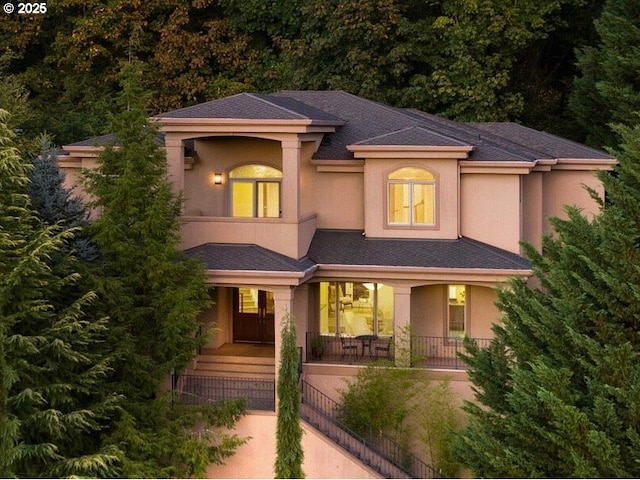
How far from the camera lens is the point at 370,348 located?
2691 centimetres

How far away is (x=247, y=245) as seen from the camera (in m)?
25.8

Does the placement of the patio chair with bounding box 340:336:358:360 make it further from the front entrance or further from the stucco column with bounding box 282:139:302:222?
the stucco column with bounding box 282:139:302:222

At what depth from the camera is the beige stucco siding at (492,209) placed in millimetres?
26625

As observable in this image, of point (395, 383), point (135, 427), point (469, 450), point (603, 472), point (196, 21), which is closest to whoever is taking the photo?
point (603, 472)

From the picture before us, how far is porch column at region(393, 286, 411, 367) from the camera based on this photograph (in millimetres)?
25281

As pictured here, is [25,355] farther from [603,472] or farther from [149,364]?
[603,472]

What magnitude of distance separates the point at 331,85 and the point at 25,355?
2190cm

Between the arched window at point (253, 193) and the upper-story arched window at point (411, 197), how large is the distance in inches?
119

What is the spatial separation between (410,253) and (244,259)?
4032mm

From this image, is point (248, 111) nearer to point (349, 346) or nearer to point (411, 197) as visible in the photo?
point (411, 197)

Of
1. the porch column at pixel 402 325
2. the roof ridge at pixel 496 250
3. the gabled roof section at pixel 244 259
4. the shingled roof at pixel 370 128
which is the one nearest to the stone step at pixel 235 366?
the gabled roof section at pixel 244 259

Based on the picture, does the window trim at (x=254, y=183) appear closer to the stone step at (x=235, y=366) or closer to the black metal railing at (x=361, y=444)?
the stone step at (x=235, y=366)

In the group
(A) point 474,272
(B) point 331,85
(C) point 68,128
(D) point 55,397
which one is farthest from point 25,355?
(B) point 331,85

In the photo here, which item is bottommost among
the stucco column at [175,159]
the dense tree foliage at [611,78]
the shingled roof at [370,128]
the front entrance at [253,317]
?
the front entrance at [253,317]
